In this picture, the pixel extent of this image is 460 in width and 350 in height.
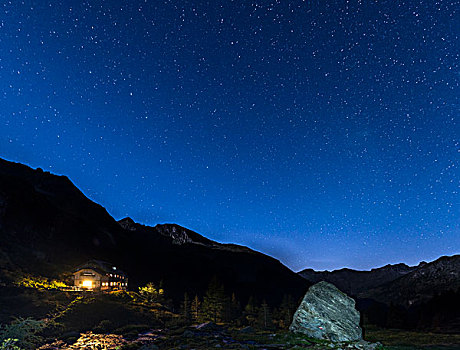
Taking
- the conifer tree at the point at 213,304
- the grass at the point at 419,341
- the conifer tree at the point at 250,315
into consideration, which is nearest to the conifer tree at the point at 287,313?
the conifer tree at the point at 250,315

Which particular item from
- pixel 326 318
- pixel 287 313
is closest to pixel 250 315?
pixel 287 313

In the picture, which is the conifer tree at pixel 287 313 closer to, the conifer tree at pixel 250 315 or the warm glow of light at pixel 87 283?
the conifer tree at pixel 250 315

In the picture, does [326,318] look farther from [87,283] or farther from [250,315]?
[87,283]

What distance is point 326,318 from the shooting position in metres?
25.8

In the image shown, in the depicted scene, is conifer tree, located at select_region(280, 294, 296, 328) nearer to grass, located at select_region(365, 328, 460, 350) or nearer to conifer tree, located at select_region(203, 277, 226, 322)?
conifer tree, located at select_region(203, 277, 226, 322)

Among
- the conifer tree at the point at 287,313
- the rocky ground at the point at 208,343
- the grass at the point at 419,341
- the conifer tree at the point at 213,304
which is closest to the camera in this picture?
the rocky ground at the point at 208,343

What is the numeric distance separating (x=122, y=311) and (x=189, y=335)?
26.6m

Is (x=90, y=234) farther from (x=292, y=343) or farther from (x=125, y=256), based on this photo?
(x=292, y=343)

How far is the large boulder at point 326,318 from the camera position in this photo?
24953 mm

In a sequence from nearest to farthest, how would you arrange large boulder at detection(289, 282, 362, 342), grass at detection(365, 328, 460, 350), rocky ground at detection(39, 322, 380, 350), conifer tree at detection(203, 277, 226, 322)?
rocky ground at detection(39, 322, 380, 350), large boulder at detection(289, 282, 362, 342), grass at detection(365, 328, 460, 350), conifer tree at detection(203, 277, 226, 322)

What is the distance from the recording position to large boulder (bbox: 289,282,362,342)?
2495 centimetres

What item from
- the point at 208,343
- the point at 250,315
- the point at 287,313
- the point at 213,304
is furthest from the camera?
the point at 250,315

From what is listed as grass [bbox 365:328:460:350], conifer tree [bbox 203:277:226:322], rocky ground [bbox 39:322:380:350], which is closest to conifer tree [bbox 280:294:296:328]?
conifer tree [bbox 203:277:226:322]

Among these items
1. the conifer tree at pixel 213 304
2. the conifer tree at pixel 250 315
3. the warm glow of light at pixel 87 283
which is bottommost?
the conifer tree at pixel 250 315
